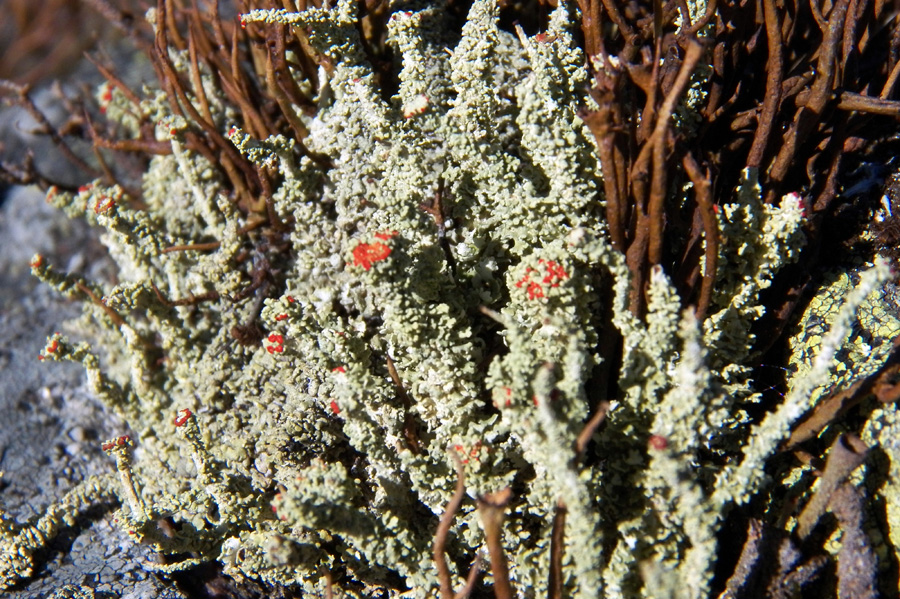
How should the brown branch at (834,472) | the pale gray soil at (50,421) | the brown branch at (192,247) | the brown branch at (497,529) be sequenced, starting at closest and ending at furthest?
the brown branch at (497,529)
the brown branch at (834,472)
the pale gray soil at (50,421)
the brown branch at (192,247)

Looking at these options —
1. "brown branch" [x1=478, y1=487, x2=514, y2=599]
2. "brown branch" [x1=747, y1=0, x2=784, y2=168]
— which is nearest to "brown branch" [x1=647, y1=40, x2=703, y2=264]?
"brown branch" [x1=747, y1=0, x2=784, y2=168]

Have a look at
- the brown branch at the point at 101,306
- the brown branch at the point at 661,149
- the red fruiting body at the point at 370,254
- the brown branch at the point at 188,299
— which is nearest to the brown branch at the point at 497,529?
the red fruiting body at the point at 370,254

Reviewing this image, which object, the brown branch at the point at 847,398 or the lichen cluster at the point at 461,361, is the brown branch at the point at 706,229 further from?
the brown branch at the point at 847,398

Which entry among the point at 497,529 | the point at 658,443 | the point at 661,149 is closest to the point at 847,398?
the point at 658,443

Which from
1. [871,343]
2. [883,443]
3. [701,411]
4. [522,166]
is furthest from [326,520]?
[871,343]

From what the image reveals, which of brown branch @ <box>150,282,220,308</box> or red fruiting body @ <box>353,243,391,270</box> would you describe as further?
brown branch @ <box>150,282,220,308</box>

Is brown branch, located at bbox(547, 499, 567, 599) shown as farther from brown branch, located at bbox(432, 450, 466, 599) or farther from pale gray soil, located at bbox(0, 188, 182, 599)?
pale gray soil, located at bbox(0, 188, 182, 599)

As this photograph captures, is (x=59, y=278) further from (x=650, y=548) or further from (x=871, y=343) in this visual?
(x=871, y=343)

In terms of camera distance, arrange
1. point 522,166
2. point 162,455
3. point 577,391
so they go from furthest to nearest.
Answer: point 162,455, point 522,166, point 577,391

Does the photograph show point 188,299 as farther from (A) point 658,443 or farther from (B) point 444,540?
(A) point 658,443
